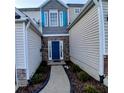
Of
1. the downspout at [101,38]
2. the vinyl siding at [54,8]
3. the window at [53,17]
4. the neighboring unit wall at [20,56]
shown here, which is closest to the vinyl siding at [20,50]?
the neighboring unit wall at [20,56]

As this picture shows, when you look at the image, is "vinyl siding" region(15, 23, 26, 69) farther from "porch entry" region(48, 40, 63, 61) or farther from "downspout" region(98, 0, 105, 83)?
"porch entry" region(48, 40, 63, 61)

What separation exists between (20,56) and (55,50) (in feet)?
34.2

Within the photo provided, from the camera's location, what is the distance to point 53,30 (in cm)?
1736

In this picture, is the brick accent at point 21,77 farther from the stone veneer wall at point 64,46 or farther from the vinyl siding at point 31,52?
the stone veneer wall at point 64,46

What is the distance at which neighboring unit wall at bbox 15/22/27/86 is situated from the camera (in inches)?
278

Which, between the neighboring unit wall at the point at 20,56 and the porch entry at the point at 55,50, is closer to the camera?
the neighboring unit wall at the point at 20,56

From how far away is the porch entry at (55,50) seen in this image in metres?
17.4

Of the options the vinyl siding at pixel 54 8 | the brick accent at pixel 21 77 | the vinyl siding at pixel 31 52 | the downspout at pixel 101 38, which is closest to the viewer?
the downspout at pixel 101 38

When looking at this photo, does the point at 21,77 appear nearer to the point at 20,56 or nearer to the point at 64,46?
the point at 20,56

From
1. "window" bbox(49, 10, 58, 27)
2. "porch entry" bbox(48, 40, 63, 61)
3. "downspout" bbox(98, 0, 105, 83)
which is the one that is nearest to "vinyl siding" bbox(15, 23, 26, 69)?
"downspout" bbox(98, 0, 105, 83)

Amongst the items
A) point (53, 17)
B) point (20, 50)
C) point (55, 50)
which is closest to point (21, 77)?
point (20, 50)
